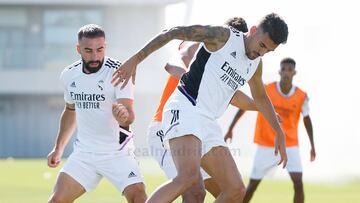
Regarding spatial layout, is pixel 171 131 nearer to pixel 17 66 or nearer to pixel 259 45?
pixel 259 45

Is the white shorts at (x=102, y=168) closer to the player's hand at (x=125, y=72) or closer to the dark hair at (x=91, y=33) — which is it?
the dark hair at (x=91, y=33)

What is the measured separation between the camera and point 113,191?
17812 millimetres

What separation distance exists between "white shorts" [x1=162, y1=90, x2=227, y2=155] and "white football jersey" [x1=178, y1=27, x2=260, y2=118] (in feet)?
0.18

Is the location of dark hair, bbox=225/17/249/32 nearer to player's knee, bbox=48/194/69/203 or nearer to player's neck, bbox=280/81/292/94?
player's knee, bbox=48/194/69/203

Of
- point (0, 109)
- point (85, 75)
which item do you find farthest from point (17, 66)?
point (85, 75)

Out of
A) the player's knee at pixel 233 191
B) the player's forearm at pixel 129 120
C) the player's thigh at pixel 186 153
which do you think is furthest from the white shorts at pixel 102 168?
the player's knee at pixel 233 191

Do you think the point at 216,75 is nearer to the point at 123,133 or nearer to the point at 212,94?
the point at 212,94

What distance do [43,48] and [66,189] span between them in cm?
4030

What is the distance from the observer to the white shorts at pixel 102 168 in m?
8.79

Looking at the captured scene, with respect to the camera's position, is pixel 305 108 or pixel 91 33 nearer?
pixel 91 33

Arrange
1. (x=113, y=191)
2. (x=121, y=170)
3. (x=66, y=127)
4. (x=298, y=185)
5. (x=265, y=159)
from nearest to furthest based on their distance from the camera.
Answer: (x=121, y=170) → (x=66, y=127) → (x=298, y=185) → (x=265, y=159) → (x=113, y=191)

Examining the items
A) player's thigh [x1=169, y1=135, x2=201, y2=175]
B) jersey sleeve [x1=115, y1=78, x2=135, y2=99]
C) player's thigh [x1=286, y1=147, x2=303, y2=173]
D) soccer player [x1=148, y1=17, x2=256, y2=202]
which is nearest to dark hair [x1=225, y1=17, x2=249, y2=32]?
soccer player [x1=148, y1=17, x2=256, y2=202]

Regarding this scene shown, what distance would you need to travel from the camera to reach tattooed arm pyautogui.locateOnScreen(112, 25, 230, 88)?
7695 millimetres

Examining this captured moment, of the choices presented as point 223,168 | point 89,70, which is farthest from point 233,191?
point 89,70
